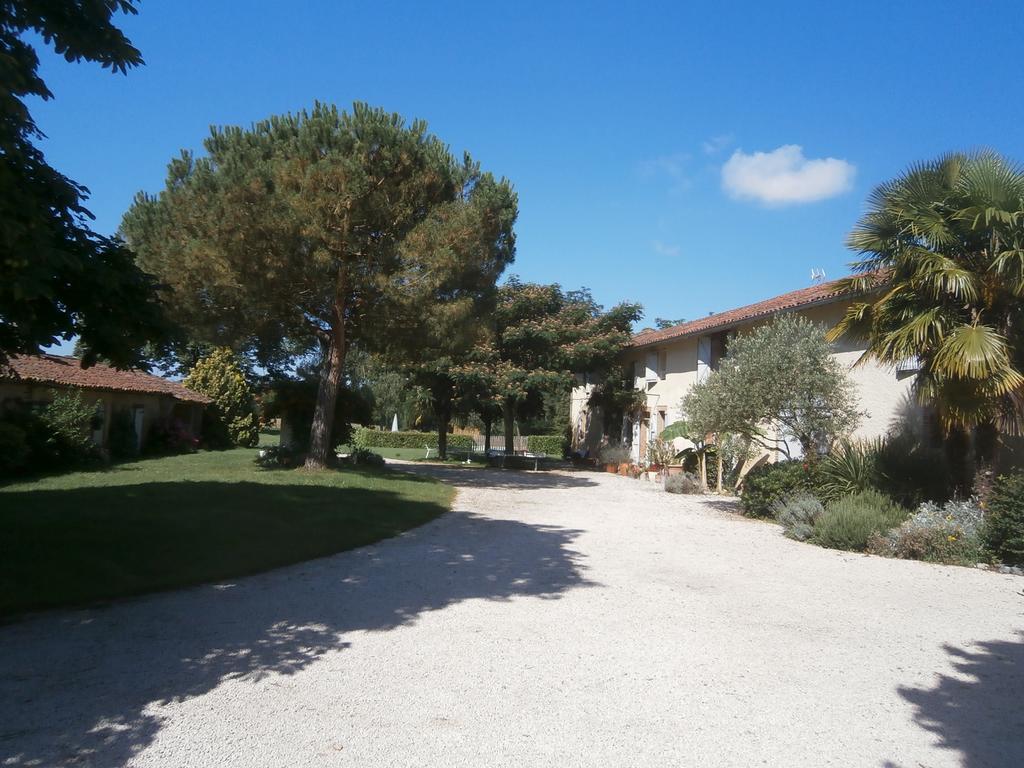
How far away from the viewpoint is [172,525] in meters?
10.0

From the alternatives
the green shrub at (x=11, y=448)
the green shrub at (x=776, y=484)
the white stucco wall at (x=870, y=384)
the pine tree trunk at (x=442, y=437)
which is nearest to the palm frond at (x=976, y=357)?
the white stucco wall at (x=870, y=384)

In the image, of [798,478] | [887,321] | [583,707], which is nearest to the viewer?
[583,707]

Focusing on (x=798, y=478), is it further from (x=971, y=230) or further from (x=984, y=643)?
(x=984, y=643)

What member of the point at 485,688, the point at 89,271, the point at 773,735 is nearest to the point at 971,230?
the point at 773,735

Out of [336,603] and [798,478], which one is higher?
[798,478]

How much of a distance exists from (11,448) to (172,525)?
360 inches

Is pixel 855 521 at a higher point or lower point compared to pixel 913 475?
lower

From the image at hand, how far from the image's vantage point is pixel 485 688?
15.8 feet

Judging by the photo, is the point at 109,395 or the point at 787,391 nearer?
the point at 787,391

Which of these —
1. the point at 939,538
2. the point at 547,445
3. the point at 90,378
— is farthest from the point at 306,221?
the point at 547,445

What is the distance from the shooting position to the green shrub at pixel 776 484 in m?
13.8

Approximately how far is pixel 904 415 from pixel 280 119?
1563cm

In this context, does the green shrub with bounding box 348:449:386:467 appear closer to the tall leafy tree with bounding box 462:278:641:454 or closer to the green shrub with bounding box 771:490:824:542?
the tall leafy tree with bounding box 462:278:641:454

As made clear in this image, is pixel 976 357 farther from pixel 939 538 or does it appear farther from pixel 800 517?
pixel 800 517
